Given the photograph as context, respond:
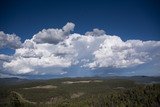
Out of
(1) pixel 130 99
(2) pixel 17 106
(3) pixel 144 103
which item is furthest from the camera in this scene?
(1) pixel 130 99

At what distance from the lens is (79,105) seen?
123438 mm

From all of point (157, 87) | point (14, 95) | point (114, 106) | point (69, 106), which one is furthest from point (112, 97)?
point (14, 95)

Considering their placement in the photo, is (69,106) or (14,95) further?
(69,106)

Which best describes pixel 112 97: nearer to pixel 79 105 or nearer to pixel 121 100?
pixel 121 100

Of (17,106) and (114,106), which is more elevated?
(17,106)

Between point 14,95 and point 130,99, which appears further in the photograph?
point 130,99

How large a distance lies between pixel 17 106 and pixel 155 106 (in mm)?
81724

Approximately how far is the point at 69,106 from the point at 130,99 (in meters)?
37.4

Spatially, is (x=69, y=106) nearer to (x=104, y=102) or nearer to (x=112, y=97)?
(x=104, y=102)

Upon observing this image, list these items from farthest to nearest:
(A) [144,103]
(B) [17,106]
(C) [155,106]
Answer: (A) [144,103], (C) [155,106], (B) [17,106]

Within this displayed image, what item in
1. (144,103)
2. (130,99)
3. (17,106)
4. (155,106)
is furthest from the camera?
(130,99)

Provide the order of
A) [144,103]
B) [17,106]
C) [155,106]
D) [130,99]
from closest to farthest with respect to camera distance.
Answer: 1. [17,106]
2. [155,106]
3. [144,103]
4. [130,99]

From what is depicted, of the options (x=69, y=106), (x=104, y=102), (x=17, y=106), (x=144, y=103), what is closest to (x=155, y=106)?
(x=144, y=103)

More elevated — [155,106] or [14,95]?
[14,95]
